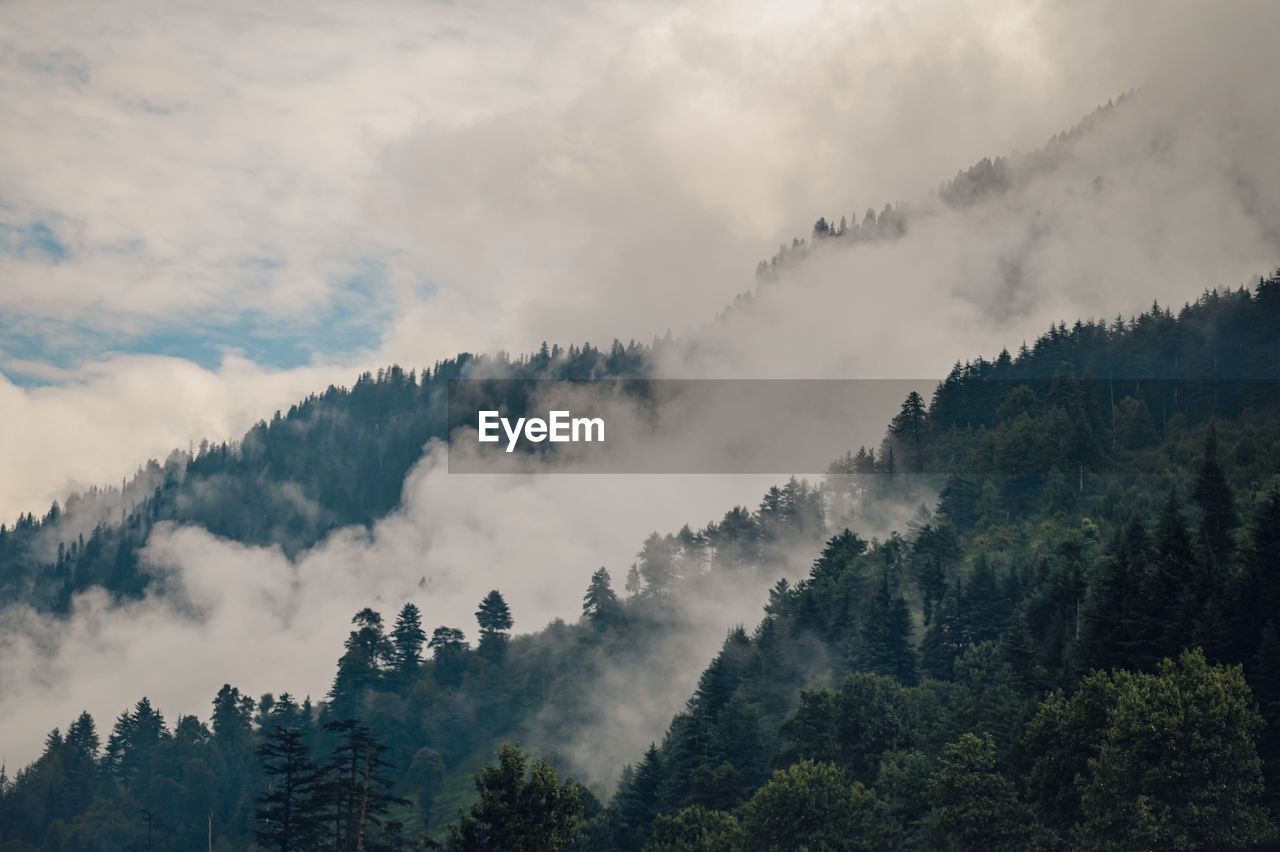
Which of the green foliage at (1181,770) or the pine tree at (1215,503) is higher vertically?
the pine tree at (1215,503)

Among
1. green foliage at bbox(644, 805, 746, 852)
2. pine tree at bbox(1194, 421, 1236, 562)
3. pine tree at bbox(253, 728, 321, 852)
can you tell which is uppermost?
pine tree at bbox(1194, 421, 1236, 562)

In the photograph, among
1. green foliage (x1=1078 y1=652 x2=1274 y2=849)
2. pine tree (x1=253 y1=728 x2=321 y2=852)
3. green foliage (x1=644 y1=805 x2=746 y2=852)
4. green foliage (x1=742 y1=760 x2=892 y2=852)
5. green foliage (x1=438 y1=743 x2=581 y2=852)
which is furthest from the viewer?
pine tree (x1=253 y1=728 x2=321 y2=852)

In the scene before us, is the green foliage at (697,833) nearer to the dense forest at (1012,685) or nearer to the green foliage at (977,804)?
the dense forest at (1012,685)

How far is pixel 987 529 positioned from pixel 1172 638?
8318 cm

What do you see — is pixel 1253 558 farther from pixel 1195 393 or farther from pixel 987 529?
pixel 1195 393

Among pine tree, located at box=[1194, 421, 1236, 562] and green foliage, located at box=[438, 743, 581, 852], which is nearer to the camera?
green foliage, located at box=[438, 743, 581, 852]

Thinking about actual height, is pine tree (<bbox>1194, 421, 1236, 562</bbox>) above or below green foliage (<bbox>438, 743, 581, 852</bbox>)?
above

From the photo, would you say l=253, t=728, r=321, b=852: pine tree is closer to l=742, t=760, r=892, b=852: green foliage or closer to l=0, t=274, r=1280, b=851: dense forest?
l=0, t=274, r=1280, b=851: dense forest

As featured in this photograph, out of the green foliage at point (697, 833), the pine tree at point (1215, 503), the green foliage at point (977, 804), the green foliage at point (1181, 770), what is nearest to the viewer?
the green foliage at point (1181, 770)

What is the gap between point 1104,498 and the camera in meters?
170

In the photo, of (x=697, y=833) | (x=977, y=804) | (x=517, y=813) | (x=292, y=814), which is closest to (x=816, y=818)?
(x=697, y=833)

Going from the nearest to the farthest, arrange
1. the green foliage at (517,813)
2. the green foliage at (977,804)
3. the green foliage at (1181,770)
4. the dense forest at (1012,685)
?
the green foliage at (1181,770)
the dense forest at (1012,685)
the green foliage at (517,813)
the green foliage at (977,804)

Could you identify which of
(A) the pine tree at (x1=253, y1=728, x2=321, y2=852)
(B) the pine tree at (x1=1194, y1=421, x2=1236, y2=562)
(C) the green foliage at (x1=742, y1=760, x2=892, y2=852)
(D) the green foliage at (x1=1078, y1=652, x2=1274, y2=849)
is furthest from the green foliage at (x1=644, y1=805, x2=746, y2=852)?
(B) the pine tree at (x1=1194, y1=421, x2=1236, y2=562)

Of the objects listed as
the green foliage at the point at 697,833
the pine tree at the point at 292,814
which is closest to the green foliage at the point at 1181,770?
the green foliage at the point at 697,833
